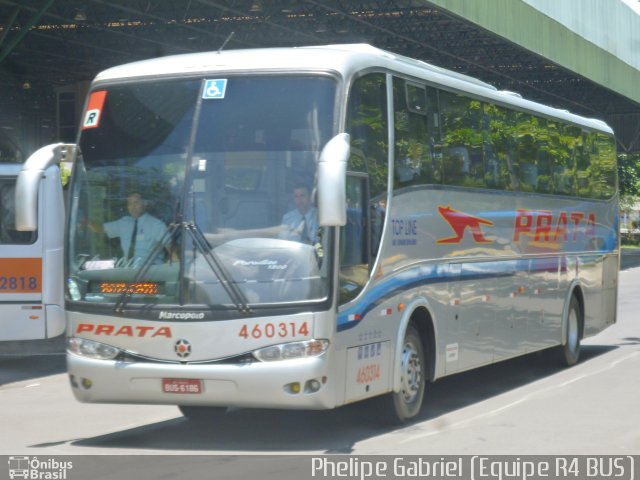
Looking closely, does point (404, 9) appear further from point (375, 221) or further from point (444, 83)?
point (375, 221)

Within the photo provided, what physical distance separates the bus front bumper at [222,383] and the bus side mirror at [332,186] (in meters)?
1.14

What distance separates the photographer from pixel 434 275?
1159 centimetres

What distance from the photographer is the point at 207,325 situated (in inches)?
369

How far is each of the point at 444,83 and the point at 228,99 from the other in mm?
3091

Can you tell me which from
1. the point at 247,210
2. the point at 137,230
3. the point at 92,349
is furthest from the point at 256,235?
the point at 92,349

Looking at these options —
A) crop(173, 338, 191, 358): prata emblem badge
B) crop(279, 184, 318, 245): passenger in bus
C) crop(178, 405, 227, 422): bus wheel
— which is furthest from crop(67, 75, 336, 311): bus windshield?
crop(178, 405, 227, 422): bus wheel

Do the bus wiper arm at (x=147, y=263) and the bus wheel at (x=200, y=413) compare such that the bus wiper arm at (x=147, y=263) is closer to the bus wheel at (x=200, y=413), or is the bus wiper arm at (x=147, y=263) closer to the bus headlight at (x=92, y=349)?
the bus headlight at (x=92, y=349)

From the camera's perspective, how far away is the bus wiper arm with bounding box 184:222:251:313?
933cm

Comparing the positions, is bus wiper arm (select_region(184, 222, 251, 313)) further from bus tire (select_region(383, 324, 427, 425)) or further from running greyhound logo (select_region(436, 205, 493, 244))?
running greyhound logo (select_region(436, 205, 493, 244))

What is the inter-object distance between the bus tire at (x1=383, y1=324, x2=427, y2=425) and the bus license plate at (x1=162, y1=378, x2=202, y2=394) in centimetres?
199

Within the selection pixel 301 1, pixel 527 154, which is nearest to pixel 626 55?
pixel 301 1

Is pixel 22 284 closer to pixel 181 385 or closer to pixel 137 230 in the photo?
pixel 137 230

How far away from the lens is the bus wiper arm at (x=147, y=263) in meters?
9.54

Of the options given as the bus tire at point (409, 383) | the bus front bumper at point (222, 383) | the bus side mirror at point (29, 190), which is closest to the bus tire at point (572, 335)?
the bus tire at point (409, 383)
